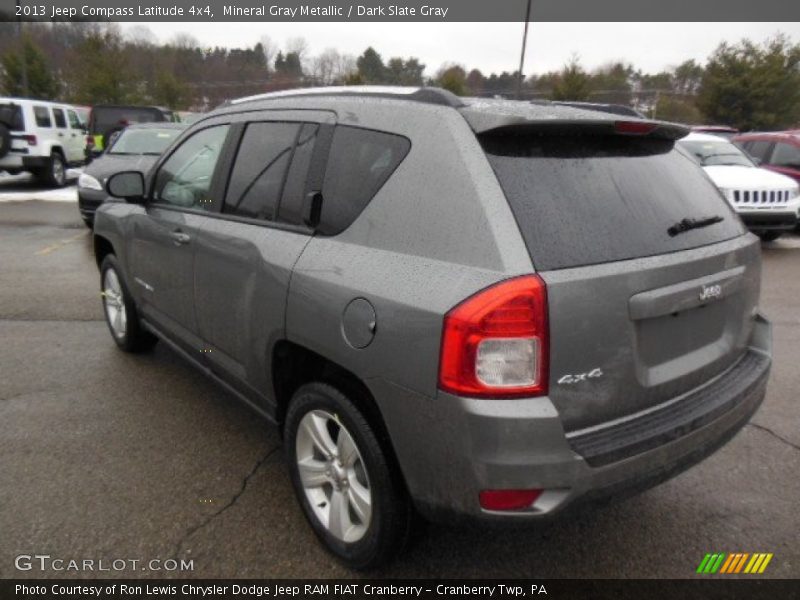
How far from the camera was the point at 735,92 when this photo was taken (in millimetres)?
26953

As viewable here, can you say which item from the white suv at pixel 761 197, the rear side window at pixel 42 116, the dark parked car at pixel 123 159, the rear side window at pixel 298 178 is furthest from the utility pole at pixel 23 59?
the rear side window at pixel 298 178

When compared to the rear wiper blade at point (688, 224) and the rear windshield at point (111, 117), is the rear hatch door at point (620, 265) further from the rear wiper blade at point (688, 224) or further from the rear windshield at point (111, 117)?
the rear windshield at point (111, 117)

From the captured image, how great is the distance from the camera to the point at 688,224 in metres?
2.23

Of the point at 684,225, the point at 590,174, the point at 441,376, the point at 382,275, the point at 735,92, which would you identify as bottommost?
the point at 441,376

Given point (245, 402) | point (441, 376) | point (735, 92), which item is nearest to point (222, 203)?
point (245, 402)

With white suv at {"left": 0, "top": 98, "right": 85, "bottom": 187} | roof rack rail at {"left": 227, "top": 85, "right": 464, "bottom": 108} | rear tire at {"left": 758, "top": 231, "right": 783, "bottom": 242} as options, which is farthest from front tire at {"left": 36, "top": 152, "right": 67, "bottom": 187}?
rear tire at {"left": 758, "top": 231, "right": 783, "bottom": 242}

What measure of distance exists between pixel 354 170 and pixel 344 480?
1181 mm

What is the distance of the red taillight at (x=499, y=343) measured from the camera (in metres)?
1.75

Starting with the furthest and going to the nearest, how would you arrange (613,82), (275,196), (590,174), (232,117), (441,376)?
(613,82) < (232,117) < (275,196) < (590,174) < (441,376)

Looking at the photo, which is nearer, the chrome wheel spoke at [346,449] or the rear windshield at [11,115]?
the chrome wheel spoke at [346,449]

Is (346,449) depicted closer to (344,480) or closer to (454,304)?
(344,480)

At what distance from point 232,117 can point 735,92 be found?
2987 cm

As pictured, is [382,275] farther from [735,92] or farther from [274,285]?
[735,92]

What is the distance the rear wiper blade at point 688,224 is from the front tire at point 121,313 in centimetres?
339
